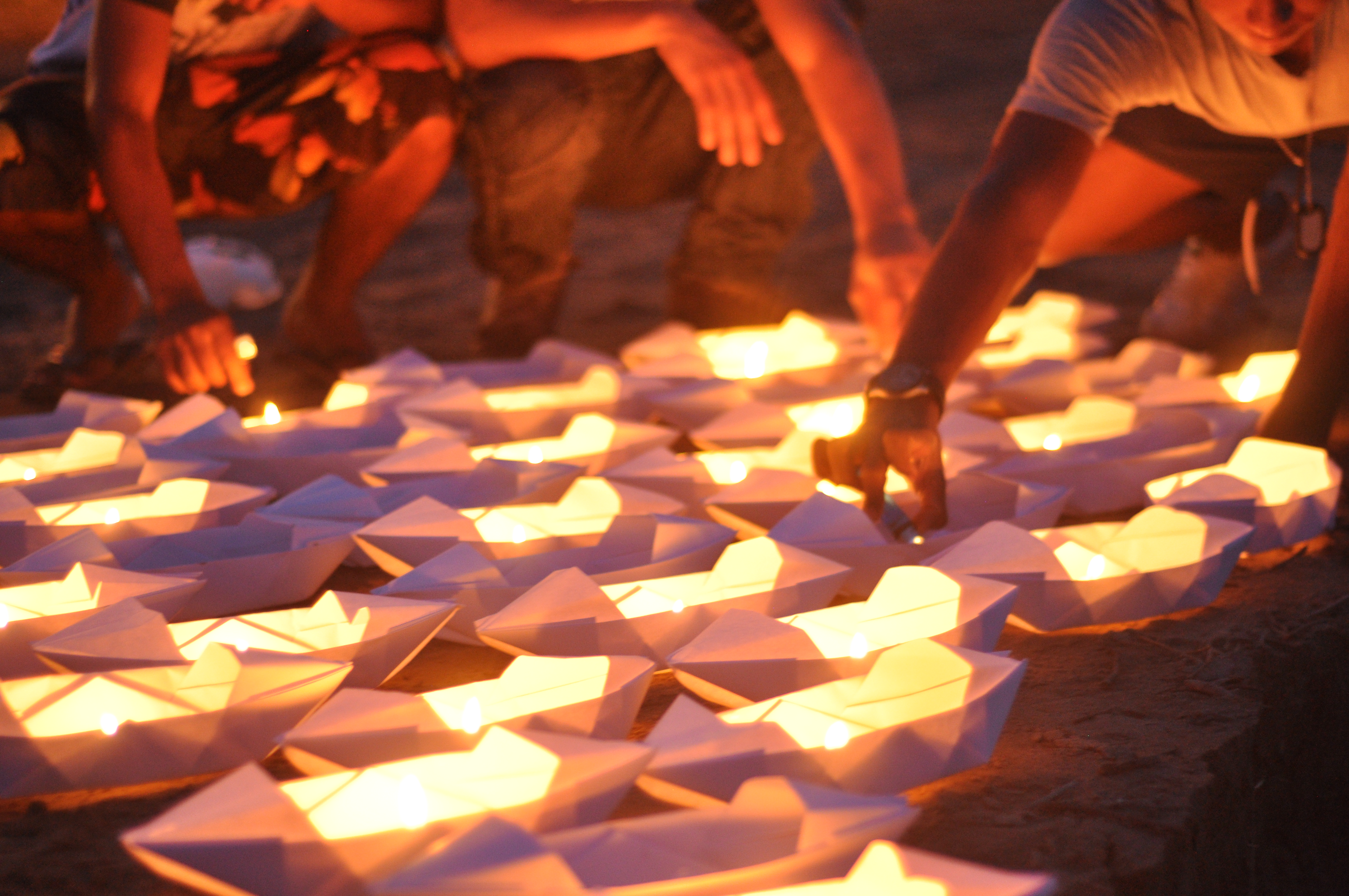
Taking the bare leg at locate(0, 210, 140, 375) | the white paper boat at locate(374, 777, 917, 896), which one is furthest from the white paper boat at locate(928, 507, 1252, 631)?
the bare leg at locate(0, 210, 140, 375)

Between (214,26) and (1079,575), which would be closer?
(1079,575)

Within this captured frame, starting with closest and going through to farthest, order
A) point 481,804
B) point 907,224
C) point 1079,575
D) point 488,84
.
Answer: point 481,804
point 1079,575
point 907,224
point 488,84

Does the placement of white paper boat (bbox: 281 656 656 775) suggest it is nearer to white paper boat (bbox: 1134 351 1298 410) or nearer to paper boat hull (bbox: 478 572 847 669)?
paper boat hull (bbox: 478 572 847 669)

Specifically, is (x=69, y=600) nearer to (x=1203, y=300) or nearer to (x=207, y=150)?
(x=207, y=150)

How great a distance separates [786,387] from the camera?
1.85 m

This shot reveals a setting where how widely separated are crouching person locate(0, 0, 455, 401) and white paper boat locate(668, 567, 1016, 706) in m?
0.96

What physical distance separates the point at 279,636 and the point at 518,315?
4.33ft

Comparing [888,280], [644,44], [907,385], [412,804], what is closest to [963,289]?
[907,385]

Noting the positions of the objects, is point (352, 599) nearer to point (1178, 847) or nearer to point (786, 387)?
point (1178, 847)

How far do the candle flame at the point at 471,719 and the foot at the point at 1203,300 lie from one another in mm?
1794

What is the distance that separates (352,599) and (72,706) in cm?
24

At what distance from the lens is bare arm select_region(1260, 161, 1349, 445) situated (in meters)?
1.41

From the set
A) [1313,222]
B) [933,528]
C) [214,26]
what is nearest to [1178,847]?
[933,528]

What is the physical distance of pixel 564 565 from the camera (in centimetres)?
120
